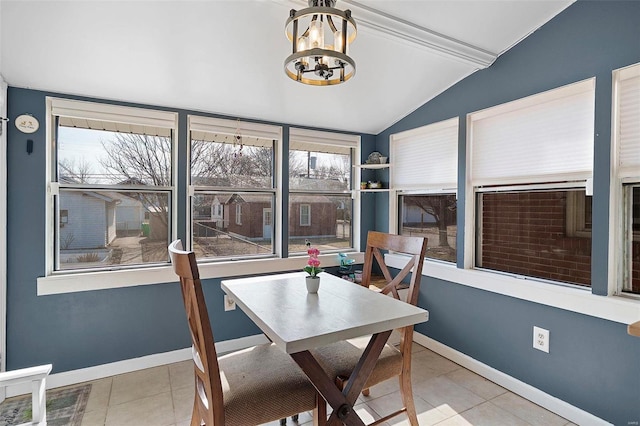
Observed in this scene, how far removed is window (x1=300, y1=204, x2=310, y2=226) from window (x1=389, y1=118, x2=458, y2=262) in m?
0.87

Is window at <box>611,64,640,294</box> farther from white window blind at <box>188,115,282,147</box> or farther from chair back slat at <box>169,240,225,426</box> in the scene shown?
white window blind at <box>188,115,282,147</box>

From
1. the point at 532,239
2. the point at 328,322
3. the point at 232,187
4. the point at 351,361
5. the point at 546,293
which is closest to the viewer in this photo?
the point at 328,322

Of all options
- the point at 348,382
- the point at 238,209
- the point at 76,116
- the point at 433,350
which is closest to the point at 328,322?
the point at 348,382

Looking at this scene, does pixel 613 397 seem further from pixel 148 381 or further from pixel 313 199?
pixel 148 381

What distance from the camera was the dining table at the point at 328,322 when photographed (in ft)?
4.08

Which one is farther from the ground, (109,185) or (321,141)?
(321,141)

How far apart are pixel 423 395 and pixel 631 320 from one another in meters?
1.27

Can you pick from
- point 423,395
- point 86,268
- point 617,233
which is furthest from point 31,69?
point 617,233

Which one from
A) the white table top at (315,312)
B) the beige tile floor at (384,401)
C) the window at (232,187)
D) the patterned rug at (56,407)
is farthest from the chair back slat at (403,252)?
the patterned rug at (56,407)

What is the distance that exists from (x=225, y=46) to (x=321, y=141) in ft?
4.75

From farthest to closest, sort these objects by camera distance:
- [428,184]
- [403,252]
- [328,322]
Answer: [428,184], [403,252], [328,322]

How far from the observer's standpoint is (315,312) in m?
1.46

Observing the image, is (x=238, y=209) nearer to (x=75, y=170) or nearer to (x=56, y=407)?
(x=75, y=170)

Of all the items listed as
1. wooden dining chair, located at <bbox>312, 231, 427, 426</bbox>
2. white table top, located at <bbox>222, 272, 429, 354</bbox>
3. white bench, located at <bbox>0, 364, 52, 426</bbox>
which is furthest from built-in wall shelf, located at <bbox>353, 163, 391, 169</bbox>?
white bench, located at <bbox>0, 364, 52, 426</bbox>
